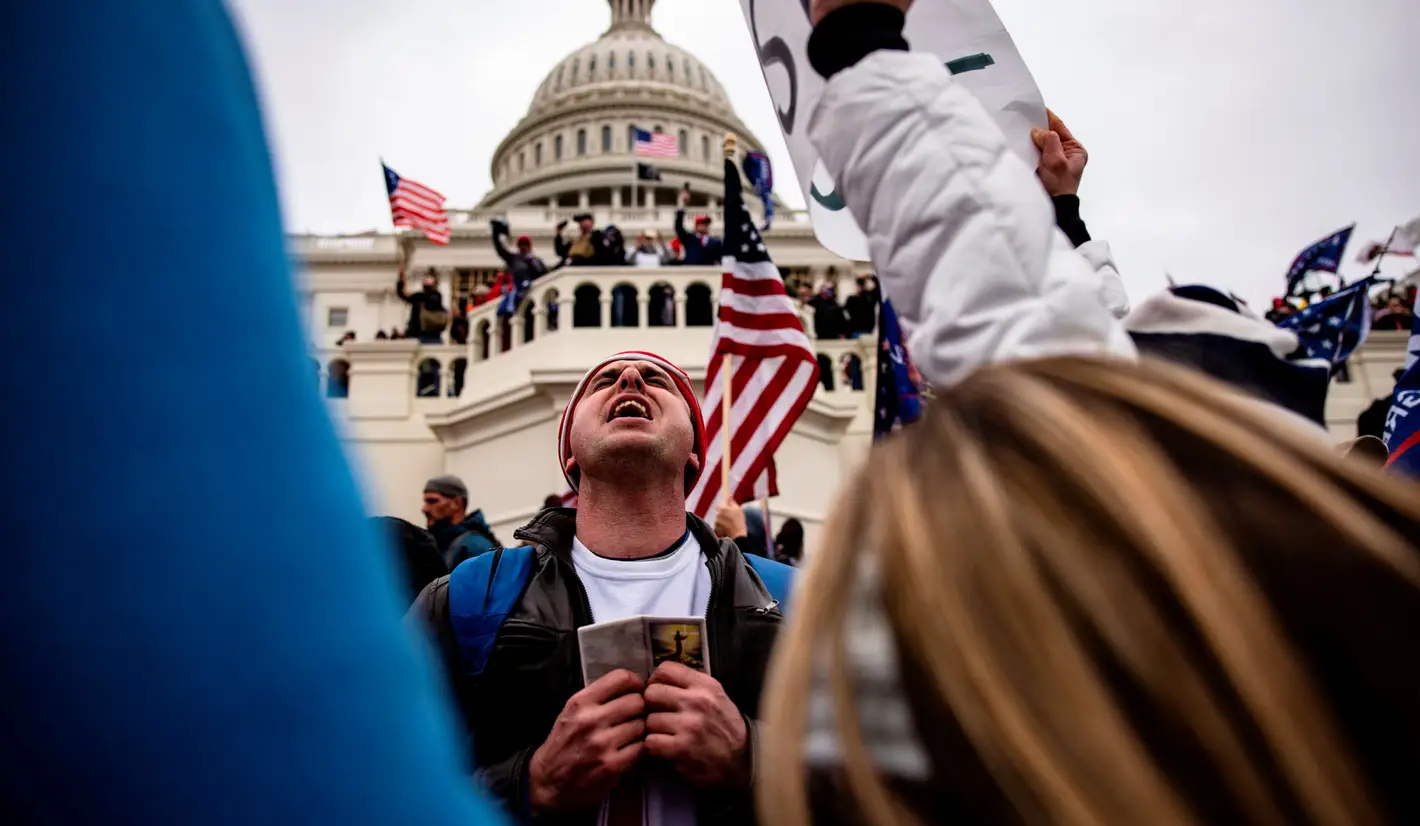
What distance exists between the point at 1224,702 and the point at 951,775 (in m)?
0.18

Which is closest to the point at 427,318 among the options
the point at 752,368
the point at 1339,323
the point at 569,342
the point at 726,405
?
the point at 569,342

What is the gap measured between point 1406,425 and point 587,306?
51.8ft

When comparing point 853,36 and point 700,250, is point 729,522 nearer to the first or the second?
point 853,36

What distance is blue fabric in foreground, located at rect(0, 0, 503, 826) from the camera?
1.47 feet

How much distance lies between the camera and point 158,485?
1.51 ft

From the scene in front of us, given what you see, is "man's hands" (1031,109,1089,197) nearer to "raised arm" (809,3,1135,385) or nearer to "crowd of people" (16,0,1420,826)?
"raised arm" (809,3,1135,385)

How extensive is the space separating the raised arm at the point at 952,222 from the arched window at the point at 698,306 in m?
16.8

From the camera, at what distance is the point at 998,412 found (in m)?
0.74

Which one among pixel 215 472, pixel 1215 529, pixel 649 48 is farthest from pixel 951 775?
pixel 649 48

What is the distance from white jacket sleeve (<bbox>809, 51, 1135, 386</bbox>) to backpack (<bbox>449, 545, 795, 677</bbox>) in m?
1.15

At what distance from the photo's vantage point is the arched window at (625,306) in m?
17.9

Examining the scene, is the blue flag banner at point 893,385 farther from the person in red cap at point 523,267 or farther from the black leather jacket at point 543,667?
the person in red cap at point 523,267

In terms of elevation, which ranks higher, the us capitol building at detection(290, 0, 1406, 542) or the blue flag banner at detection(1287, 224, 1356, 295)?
the blue flag banner at detection(1287, 224, 1356, 295)

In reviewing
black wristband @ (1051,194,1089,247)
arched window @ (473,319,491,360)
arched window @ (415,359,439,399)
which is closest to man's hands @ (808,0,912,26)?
black wristband @ (1051,194,1089,247)
